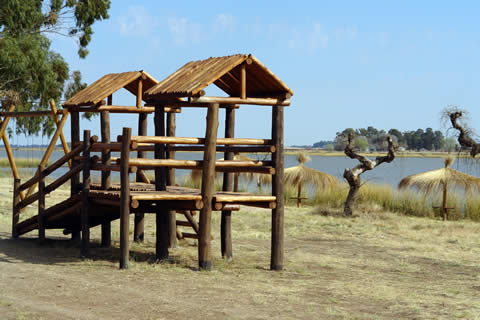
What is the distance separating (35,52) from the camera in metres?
25.4

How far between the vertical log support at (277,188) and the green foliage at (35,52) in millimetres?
13020

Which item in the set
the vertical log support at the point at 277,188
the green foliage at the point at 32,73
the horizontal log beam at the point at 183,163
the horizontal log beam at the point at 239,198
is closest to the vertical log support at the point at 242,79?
the vertical log support at the point at 277,188

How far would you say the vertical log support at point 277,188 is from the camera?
35.6ft

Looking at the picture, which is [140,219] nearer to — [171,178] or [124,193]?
[171,178]

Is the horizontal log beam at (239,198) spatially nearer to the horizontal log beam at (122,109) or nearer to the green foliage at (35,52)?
the horizontal log beam at (122,109)

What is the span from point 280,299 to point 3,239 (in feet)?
22.2

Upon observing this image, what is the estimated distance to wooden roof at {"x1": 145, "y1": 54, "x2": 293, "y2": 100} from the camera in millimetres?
10203

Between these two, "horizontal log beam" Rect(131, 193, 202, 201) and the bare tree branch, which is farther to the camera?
the bare tree branch

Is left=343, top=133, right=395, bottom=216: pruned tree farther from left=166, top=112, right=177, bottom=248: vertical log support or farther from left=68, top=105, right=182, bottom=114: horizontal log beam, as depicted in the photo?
left=68, top=105, right=182, bottom=114: horizontal log beam

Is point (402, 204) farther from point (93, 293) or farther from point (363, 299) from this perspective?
point (93, 293)

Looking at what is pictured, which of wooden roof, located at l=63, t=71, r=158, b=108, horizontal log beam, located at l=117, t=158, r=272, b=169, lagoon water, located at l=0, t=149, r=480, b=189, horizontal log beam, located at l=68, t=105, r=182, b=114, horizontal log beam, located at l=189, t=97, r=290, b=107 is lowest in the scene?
lagoon water, located at l=0, t=149, r=480, b=189

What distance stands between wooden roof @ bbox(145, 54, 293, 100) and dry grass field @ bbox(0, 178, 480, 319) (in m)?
2.60

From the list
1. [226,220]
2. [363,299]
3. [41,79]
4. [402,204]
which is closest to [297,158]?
[402,204]

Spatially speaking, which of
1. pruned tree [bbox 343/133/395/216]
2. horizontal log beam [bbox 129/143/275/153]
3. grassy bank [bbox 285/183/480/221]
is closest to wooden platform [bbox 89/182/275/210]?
horizontal log beam [bbox 129/143/275/153]
